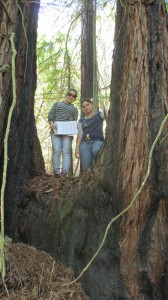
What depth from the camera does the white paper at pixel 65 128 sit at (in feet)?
20.8

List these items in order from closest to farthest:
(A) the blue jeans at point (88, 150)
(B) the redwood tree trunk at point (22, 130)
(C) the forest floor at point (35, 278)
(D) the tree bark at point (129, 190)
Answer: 1. (C) the forest floor at point (35, 278)
2. (D) the tree bark at point (129, 190)
3. (B) the redwood tree trunk at point (22, 130)
4. (A) the blue jeans at point (88, 150)

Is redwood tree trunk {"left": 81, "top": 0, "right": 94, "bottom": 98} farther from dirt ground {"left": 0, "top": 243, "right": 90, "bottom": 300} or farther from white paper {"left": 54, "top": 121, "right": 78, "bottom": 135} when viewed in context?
dirt ground {"left": 0, "top": 243, "right": 90, "bottom": 300}

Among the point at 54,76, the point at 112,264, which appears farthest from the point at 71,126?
the point at 54,76

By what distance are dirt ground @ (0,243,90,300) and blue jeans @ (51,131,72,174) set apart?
2386 millimetres

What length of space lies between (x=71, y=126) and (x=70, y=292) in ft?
10.5

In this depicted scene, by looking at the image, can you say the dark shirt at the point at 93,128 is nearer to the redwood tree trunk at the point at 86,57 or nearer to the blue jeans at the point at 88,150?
the blue jeans at the point at 88,150

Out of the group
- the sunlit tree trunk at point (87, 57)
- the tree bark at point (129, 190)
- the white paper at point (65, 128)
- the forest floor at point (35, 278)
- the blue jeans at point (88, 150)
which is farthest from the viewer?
the sunlit tree trunk at point (87, 57)

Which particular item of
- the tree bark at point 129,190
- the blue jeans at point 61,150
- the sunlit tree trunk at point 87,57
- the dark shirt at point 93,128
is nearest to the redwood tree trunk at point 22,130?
the tree bark at point 129,190

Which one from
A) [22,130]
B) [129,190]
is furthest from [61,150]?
[129,190]

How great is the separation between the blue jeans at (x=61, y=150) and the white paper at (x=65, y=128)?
122mm

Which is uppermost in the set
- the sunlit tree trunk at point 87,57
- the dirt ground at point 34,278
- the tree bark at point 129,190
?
the sunlit tree trunk at point 87,57

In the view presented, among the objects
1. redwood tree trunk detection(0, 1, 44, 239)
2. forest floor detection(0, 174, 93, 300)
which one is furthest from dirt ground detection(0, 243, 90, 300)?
redwood tree trunk detection(0, 1, 44, 239)

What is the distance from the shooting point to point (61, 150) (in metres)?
6.47

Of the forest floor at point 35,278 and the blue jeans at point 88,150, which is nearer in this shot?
the forest floor at point 35,278
